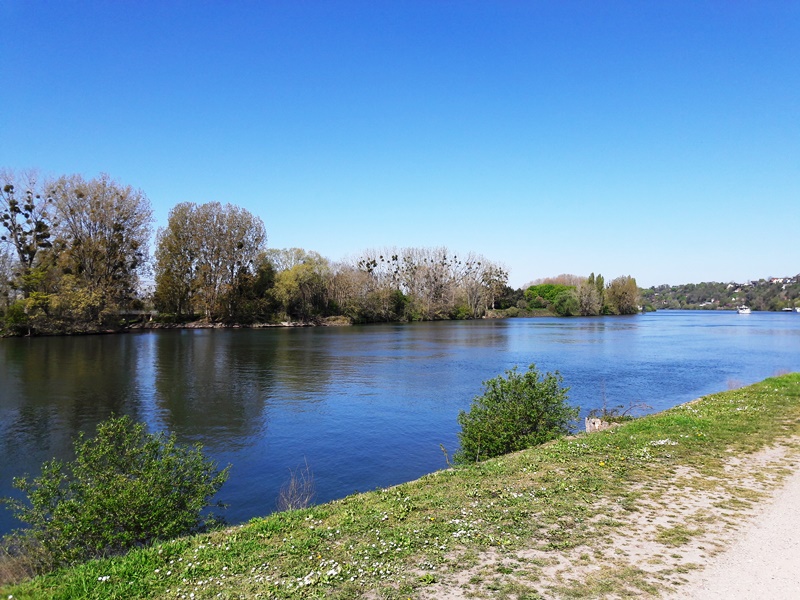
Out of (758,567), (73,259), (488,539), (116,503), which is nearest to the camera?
(758,567)

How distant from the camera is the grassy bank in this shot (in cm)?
541

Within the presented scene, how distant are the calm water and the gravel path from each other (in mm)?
9082

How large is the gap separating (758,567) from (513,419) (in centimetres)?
781

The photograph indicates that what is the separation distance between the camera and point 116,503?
7883 mm

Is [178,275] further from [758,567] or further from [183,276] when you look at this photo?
[758,567]

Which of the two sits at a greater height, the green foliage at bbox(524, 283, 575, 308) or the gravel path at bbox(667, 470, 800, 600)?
the green foliage at bbox(524, 283, 575, 308)

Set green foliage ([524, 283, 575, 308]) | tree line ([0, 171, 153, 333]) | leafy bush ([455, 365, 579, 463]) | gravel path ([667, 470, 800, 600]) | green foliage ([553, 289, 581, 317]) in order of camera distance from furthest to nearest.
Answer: green foliage ([524, 283, 575, 308]), green foliage ([553, 289, 581, 317]), tree line ([0, 171, 153, 333]), leafy bush ([455, 365, 579, 463]), gravel path ([667, 470, 800, 600])

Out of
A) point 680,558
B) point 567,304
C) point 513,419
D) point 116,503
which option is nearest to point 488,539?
point 680,558

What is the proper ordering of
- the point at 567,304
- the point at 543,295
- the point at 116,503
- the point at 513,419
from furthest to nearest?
the point at 543,295, the point at 567,304, the point at 513,419, the point at 116,503

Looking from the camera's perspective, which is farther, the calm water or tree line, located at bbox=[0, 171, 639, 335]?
tree line, located at bbox=[0, 171, 639, 335]

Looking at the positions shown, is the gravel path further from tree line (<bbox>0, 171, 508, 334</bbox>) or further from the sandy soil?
tree line (<bbox>0, 171, 508, 334</bbox>)

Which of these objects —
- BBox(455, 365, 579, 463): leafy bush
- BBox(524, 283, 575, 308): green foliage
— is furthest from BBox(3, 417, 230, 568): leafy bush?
BBox(524, 283, 575, 308): green foliage

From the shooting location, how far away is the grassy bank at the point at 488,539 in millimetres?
5414

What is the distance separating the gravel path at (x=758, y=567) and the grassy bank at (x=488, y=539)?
22cm
